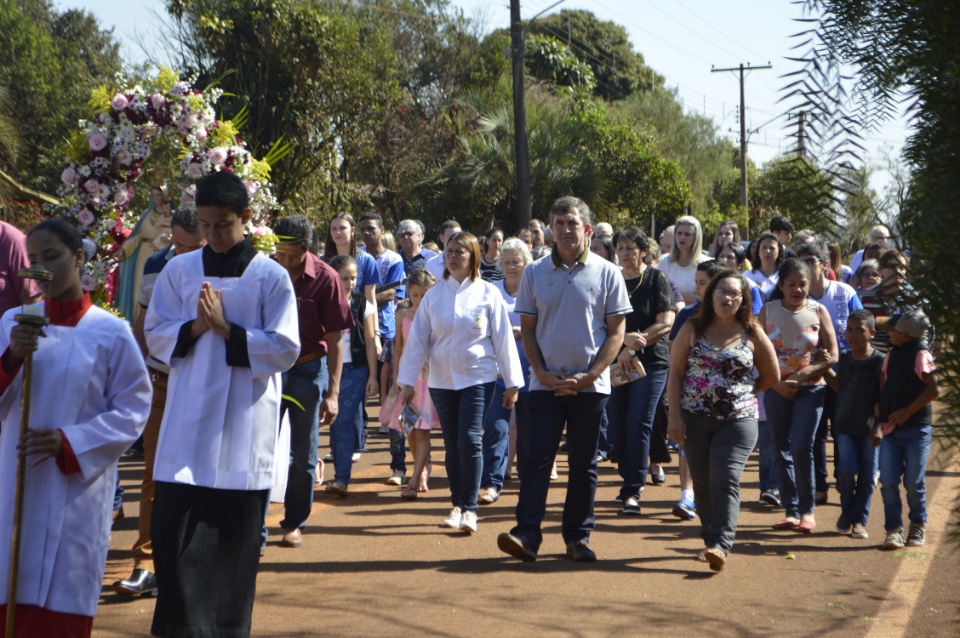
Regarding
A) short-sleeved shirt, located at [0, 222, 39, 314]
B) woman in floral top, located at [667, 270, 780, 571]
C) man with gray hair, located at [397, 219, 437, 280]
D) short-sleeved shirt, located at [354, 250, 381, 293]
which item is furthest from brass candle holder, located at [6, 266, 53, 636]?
man with gray hair, located at [397, 219, 437, 280]

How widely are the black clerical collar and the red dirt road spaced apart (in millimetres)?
1942

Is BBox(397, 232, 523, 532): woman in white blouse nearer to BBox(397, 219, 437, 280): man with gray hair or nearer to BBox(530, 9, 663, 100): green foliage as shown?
BBox(397, 219, 437, 280): man with gray hair

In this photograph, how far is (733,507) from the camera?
7.10 m

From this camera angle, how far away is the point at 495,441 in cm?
948

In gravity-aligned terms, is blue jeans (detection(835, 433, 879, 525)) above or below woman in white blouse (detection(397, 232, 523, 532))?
below

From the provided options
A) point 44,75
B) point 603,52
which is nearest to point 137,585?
point 44,75

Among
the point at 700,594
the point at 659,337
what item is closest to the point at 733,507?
the point at 700,594

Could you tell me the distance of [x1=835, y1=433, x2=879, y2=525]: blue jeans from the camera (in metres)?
8.12

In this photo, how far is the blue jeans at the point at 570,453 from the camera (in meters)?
7.35

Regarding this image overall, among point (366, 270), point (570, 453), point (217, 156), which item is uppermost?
point (217, 156)

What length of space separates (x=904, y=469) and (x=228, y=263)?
16.5ft

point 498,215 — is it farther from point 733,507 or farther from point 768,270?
point 733,507

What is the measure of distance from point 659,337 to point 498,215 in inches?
790

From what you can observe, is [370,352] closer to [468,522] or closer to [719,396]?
[468,522]
